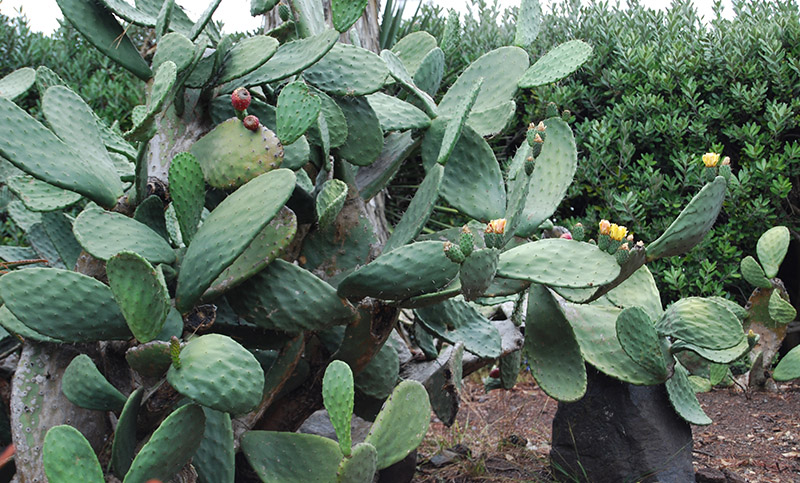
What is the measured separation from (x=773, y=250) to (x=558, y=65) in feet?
5.71

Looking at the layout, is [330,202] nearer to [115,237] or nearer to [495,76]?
[115,237]

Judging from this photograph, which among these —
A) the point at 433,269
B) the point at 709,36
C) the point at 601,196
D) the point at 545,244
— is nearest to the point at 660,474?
the point at 545,244

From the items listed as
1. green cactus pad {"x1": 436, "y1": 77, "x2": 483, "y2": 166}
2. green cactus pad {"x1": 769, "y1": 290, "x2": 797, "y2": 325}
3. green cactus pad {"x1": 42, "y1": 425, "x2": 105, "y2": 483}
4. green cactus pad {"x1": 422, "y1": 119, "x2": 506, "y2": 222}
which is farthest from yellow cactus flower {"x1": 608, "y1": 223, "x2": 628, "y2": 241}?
green cactus pad {"x1": 769, "y1": 290, "x2": 797, "y2": 325}

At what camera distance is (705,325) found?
213 cm

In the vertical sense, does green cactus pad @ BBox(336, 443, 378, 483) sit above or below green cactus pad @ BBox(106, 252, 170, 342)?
below

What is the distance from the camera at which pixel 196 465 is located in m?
1.56

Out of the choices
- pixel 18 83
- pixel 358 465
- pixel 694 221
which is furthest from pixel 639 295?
pixel 18 83

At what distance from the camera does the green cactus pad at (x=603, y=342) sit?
215 centimetres

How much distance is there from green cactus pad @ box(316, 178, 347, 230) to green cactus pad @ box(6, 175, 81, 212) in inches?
26.1

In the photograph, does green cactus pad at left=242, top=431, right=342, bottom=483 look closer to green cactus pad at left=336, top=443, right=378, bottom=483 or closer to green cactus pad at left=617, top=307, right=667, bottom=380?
green cactus pad at left=336, top=443, right=378, bottom=483

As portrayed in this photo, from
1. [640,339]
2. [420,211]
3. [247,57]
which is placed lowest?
[640,339]

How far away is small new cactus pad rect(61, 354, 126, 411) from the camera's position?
55.4 inches

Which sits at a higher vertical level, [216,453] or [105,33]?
[105,33]

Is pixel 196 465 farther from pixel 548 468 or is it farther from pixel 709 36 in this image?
pixel 709 36
